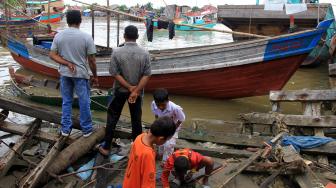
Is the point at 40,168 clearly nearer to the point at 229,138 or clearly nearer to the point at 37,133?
the point at 37,133

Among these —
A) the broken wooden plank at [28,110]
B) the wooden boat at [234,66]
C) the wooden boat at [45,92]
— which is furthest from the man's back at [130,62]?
the wooden boat at [234,66]

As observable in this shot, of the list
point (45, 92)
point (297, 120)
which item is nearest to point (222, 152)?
point (297, 120)

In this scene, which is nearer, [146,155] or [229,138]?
[146,155]

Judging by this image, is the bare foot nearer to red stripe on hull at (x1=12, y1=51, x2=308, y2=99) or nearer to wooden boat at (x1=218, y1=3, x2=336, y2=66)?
red stripe on hull at (x1=12, y1=51, x2=308, y2=99)

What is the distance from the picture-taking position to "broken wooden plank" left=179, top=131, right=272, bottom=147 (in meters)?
5.12

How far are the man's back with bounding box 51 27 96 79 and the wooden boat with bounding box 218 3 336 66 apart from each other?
11.2 metres

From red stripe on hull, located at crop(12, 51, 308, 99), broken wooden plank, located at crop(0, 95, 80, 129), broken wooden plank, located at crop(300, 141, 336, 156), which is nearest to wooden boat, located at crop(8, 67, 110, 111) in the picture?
red stripe on hull, located at crop(12, 51, 308, 99)

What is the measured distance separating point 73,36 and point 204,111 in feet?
19.2

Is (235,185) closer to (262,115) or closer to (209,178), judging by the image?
(209,178)

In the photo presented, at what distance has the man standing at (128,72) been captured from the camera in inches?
166

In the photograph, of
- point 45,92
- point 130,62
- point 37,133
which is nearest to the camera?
point 130,62

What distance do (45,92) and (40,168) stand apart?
688 centimetres

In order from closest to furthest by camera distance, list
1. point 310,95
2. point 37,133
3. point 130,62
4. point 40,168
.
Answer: point 40,168 → point 130,62 → point 37,133 → point 310,95

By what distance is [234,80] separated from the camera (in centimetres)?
966
